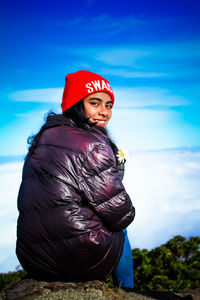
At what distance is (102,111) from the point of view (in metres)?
3.13

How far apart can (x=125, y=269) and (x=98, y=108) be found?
1650 millimetres

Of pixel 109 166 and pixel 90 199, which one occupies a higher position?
pixel 109 166

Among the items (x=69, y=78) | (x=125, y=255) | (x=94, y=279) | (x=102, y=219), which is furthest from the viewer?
(x=69, y=78)

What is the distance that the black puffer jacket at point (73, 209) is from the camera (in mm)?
2236

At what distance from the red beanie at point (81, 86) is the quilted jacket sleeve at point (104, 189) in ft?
2.96

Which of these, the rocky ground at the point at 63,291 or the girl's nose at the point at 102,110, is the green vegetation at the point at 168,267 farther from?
the girl's nose at the point at 102,110

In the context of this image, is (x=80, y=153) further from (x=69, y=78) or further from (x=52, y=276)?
(x=69, y=78)

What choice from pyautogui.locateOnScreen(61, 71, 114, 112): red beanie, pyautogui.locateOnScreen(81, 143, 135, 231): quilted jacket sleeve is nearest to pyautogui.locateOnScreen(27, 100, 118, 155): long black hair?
pyautogui.locateOnScreen(61, 71, 114, 112): red beanie

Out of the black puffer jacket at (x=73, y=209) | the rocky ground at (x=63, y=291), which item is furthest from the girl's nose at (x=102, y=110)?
the rocky ground at (x=63, y=291)

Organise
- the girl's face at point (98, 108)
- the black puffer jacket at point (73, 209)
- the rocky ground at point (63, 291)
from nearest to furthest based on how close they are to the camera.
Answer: the black puffer jacket at point (73, 209)
the rocky ground at point (63, 291)
the girl's face at point (98, 108)

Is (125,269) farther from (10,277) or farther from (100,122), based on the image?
(10,277)

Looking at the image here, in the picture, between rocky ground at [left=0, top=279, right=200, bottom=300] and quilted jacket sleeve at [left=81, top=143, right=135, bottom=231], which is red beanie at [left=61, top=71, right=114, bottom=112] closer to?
quilted jacket sleeve at [left=81, top=143, right=135, bottom=231]

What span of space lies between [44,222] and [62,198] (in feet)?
0.81

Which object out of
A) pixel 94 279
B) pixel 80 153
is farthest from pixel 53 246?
pixel 80 153
